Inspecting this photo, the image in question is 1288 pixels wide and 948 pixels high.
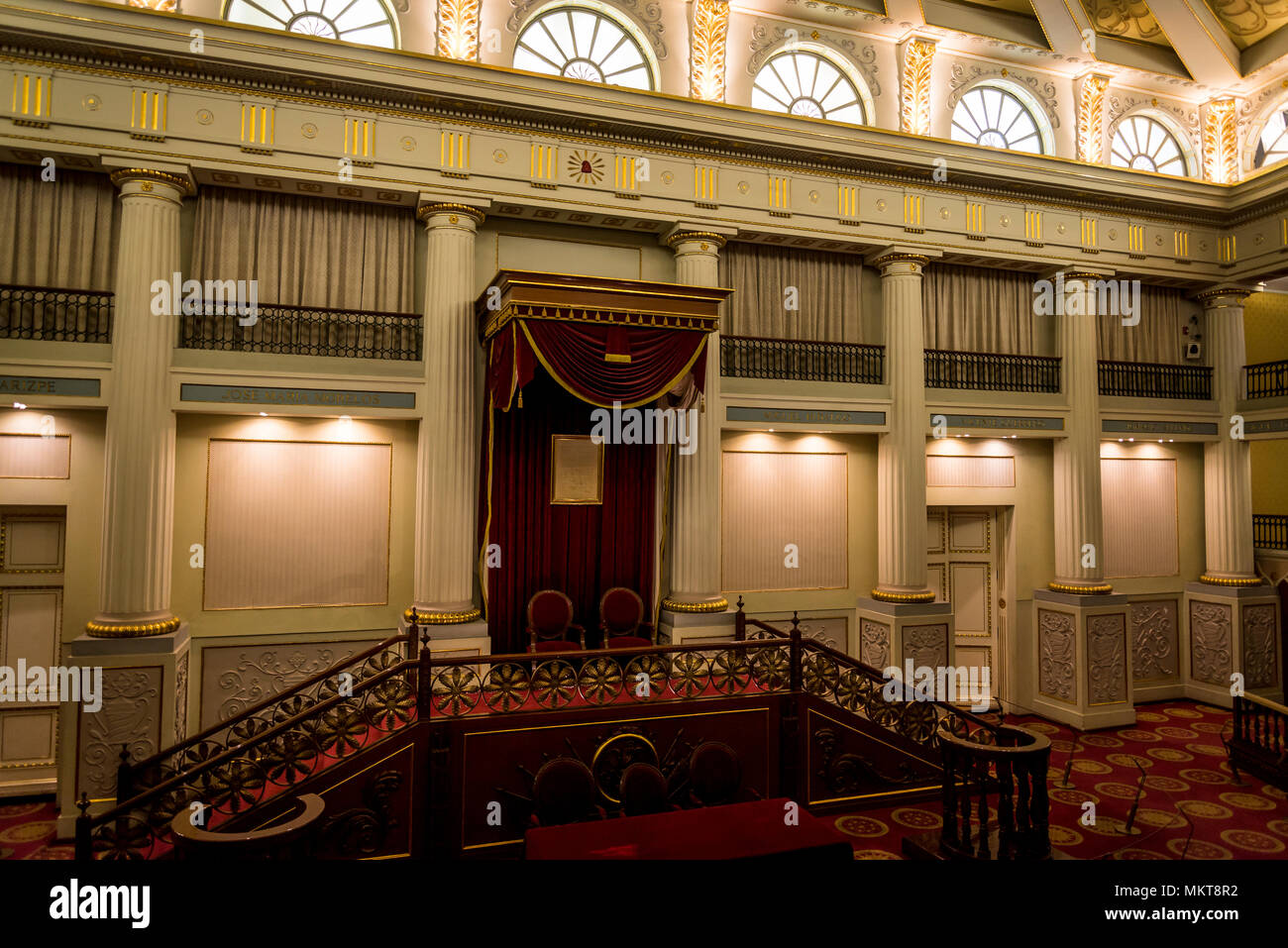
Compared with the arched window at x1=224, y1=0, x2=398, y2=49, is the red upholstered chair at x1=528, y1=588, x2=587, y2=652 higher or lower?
lower

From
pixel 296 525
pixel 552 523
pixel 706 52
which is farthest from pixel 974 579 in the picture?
pixel 296 525

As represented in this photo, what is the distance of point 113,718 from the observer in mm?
6000

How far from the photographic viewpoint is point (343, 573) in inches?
286

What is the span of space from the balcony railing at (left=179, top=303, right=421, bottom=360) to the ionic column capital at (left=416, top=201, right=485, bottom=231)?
2.99ft

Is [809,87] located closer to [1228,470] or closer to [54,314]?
[1228,470]

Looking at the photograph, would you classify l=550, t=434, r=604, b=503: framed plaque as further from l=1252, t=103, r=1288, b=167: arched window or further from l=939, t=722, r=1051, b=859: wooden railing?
l=1252, t=103, r=1288, b=167: arched window

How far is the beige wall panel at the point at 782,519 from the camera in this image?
8.46 meters

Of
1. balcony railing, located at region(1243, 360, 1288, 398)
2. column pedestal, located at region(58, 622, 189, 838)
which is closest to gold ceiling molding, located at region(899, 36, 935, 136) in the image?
balcony railing, located at region(1243, 360, 1288, 398)

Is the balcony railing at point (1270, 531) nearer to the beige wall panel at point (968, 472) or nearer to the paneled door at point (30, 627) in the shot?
the beige wall panel at point (968, 472)

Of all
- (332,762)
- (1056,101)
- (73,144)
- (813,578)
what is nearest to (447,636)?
(332,762)

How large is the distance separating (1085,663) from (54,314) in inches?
429

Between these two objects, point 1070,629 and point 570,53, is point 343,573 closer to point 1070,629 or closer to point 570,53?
point 570,53

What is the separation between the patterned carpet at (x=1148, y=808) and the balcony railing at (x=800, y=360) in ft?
14.5

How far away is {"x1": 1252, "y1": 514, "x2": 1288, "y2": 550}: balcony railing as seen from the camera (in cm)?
1023
